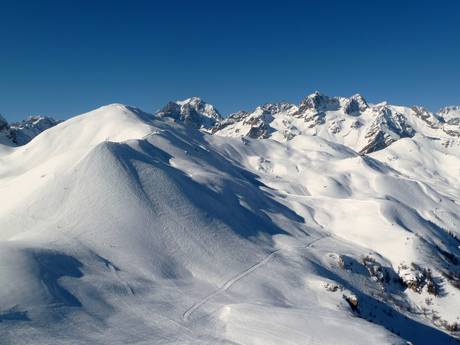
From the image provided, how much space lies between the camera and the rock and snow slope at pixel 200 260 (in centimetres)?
1984

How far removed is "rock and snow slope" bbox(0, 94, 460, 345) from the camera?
65.1ft

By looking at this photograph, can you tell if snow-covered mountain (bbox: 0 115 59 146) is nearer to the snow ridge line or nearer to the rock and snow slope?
the rock and snow slope

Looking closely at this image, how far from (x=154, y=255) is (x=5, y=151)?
2604 inches

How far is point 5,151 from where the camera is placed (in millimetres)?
81625

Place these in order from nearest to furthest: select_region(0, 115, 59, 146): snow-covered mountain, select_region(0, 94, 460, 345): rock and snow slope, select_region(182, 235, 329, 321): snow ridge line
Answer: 1. select_region(0, 94, 460, 345): rock and snow slope
2. select_region(182, 235, 329, 321): snow ridge line
3. select_region(0, 115, 59, 146): snow-covered mountain

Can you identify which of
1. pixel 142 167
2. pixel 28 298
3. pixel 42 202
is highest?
pixel 142 167

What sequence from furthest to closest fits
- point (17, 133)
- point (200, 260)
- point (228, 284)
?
point (17, 133), point (200, 260), point (228, 284)

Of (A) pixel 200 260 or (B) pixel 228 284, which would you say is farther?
(A) pixel 200 260

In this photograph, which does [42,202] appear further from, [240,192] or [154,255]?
[240,192]

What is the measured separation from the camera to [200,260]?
30984 millimetres

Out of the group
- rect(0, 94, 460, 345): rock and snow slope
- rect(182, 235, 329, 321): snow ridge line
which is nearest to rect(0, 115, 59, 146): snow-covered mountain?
rect(0, 94, 460, 345): rock and snow slope

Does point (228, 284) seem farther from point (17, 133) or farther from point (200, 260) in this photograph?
point (17, 133)

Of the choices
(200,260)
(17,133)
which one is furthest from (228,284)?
(17,133)

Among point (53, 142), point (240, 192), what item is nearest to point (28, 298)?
point (240, 192)
